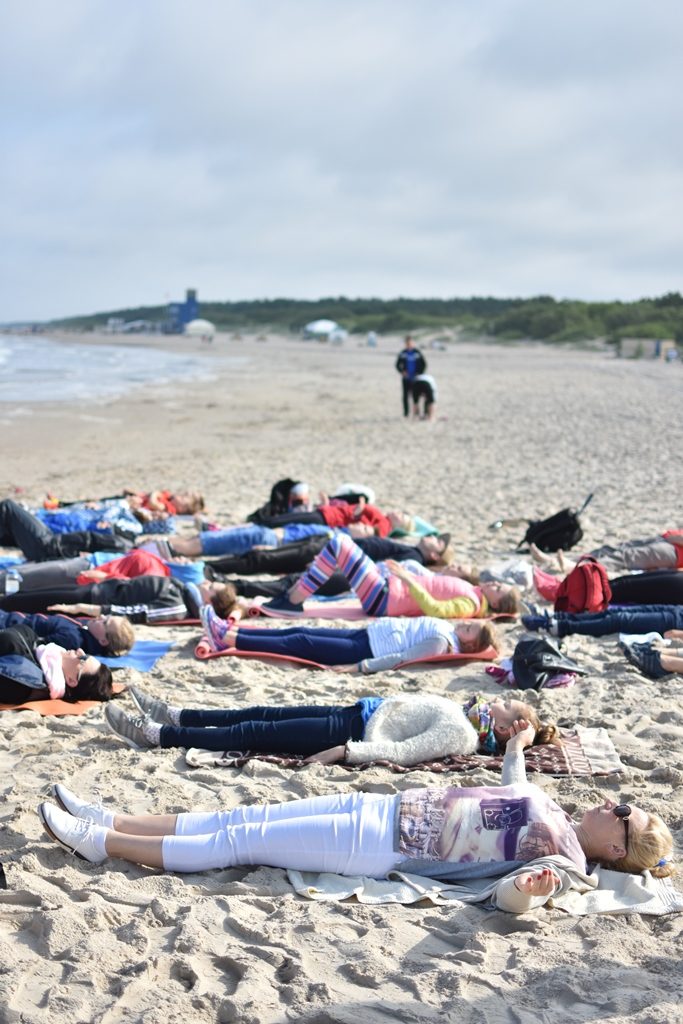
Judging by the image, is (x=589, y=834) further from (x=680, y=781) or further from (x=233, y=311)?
(x=233, y=311)

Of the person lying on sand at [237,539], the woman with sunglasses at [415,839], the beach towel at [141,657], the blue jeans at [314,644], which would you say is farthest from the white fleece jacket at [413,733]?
the person lying on sand at [237,539]

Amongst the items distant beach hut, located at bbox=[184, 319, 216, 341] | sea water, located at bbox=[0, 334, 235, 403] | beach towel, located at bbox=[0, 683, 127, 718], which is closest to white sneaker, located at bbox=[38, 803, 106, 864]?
beach towel, located at bbox=[0, 683, 127, 718]

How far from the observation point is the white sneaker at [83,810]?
362cm

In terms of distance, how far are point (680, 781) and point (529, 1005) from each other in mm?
1711

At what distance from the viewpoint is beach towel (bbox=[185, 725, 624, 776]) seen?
4.29 meters

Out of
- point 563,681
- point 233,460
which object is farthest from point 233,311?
point 563,681

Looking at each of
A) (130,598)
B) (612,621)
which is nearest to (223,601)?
(130,598)

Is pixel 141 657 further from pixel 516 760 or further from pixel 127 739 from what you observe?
pixel 516 760

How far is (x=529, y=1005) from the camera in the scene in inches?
110

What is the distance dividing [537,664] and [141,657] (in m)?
2.28

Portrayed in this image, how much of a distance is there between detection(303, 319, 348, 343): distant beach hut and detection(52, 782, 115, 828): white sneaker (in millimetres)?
68078

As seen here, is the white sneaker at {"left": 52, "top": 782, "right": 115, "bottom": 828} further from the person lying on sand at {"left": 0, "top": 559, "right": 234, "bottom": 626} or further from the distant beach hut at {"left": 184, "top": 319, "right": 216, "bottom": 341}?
the distant beach hut at {"left": 184, "top": 319, "right": 216, "bottom": 341}

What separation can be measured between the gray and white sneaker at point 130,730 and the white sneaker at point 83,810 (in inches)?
31.4

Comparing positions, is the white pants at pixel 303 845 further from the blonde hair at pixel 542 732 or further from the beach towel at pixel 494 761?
the blonde hair at pixel 542 732
